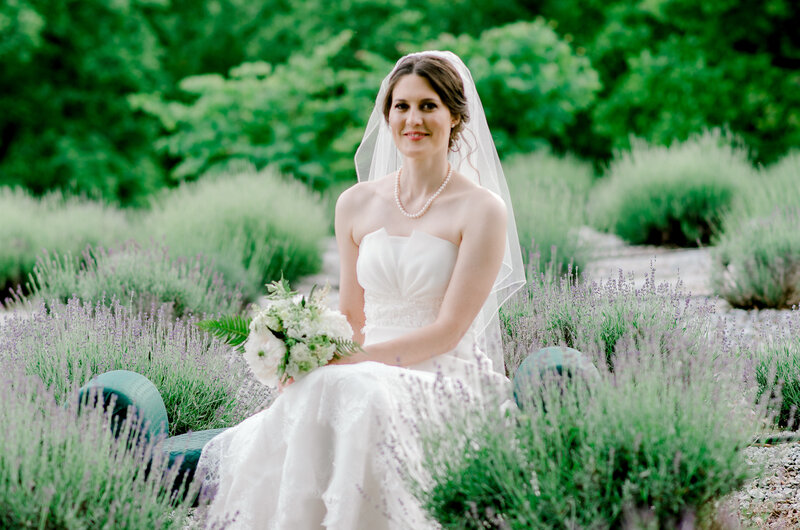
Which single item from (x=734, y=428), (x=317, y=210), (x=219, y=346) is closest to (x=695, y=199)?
(x=317, y=210)

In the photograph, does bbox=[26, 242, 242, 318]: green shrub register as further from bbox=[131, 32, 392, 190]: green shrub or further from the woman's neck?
bbox=[131, 32, 392, 190]: green shrub

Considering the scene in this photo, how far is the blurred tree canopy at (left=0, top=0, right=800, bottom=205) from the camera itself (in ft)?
43.1

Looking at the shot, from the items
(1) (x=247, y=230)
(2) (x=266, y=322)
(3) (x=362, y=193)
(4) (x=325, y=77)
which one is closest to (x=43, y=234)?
(1) (x=247, y=230)

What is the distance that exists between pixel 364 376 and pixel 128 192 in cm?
1462

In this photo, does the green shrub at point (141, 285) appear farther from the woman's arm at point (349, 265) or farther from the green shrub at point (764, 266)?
the green shrub at point (764, 266)

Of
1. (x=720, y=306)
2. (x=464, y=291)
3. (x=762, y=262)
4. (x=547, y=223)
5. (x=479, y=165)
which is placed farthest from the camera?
(x=547, y=223)

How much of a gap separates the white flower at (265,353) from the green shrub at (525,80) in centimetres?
1103

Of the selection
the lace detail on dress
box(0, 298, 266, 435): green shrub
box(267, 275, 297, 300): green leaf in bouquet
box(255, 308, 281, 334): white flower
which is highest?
box(267, 275, 297, 300): green leaf in bouquet

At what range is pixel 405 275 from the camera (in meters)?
3.14

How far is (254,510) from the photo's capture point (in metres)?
2.71

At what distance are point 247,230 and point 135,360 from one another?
454cm

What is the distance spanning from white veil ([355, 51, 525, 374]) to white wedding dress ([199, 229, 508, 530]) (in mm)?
606

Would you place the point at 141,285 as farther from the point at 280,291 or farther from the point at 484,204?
the point at 484,204

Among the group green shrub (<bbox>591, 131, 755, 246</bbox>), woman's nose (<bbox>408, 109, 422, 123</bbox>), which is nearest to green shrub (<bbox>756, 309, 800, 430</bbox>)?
woman's nose (<bbox>408, 109, 422, 123</bbox>)
